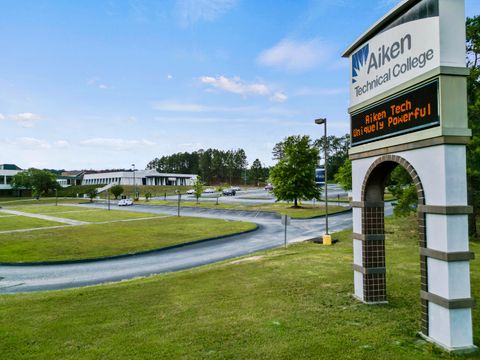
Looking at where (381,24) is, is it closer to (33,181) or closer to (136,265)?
(136,265)

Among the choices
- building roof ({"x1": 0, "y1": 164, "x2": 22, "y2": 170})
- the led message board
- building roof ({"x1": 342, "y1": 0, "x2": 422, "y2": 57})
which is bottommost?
the led message board

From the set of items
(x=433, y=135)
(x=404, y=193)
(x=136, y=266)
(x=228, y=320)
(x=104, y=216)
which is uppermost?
(x=433, y=135)

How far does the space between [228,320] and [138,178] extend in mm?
109694

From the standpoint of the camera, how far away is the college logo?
8305 millimetres

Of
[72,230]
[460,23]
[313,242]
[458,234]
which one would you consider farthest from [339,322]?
[72,230]

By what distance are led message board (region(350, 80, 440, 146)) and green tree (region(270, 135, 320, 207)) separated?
30.5 metres

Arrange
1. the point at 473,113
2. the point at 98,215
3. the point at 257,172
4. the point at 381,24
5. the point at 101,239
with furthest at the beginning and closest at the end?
the point at 257,172, the point at 98,215, the point at 101,239, the point at 473,113, the point at 381,24

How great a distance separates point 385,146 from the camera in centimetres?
737

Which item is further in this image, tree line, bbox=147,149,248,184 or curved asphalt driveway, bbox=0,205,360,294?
tree line, bbox=147,149,248,184

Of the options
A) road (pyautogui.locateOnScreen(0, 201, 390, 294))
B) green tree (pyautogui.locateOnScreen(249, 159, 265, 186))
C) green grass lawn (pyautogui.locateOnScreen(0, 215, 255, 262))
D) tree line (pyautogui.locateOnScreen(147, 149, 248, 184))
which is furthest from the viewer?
tree line (pyautogui.locateOnScreen(147, 149, 248, 184))

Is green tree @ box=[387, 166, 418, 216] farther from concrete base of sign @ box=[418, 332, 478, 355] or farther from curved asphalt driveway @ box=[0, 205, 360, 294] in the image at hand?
concrete base of sign @ box=[418, 332, 478, 355]

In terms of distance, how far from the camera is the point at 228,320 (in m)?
7.29

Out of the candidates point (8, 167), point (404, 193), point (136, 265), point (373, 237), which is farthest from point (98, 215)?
point (8, 167)

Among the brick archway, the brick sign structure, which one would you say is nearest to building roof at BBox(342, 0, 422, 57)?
the brick sign structure
